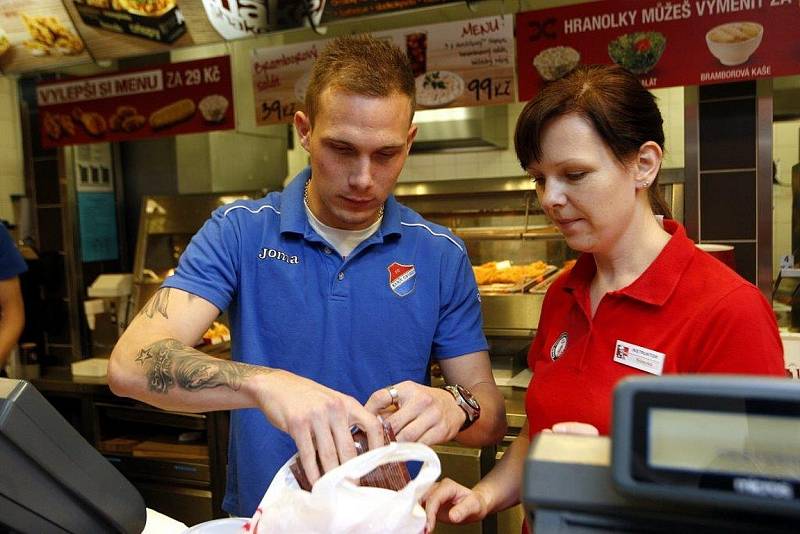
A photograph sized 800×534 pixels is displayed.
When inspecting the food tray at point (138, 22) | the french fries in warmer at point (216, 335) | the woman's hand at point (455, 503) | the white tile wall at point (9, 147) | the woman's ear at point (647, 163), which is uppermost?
the food tray at point (138, 22)

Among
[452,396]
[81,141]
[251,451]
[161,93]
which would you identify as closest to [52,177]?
[81,141]

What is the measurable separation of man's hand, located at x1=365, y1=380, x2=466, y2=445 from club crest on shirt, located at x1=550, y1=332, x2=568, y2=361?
0.30 m

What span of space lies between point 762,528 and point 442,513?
847mm

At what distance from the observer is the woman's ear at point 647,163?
1.27 metres

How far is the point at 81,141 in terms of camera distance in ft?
15.2

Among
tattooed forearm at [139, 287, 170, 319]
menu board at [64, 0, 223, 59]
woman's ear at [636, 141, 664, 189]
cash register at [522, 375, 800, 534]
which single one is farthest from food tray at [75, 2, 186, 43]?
cash register at [522, 375, 800, 534]

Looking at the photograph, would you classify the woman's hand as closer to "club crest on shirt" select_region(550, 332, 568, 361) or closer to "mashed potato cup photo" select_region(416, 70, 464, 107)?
"club crest on shirt" select_region(550, 332, 568, 361)

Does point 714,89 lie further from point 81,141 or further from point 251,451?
point 81,141

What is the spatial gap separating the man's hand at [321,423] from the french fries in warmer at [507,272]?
2702 mm

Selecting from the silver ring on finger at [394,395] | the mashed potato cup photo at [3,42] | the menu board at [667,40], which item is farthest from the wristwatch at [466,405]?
the mashed potato cup photo at [3,42]

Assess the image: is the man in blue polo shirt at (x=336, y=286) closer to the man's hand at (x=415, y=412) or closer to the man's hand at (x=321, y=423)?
the man's hand at (x=415, y=412)

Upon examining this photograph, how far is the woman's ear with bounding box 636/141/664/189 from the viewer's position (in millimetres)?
1268

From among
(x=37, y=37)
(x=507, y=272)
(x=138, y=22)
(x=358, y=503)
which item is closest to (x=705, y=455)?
(x=358, y=503)

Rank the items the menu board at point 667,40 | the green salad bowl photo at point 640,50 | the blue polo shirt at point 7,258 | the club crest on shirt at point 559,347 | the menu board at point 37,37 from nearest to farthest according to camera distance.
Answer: the club crest on shirt at point 559,347
the menu board at point 667,40
the green salad bowl photo at point 640,50
the blue polo shirt at point 7,258
the menu board at point 37,37
